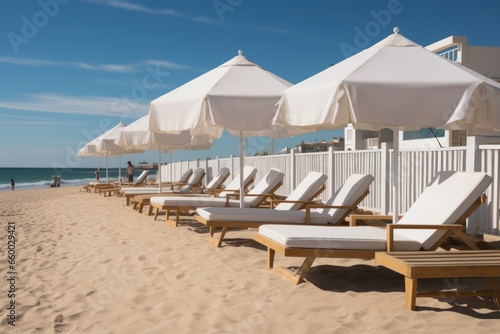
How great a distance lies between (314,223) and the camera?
6.62 meters

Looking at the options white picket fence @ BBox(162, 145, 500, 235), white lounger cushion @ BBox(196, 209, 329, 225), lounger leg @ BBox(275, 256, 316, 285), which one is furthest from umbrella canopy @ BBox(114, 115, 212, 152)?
lounger leg @ BBox(275, 256, 316, 285)

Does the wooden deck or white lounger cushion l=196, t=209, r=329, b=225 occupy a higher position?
white lounger cushion l=196, t=209, r=329, b=225

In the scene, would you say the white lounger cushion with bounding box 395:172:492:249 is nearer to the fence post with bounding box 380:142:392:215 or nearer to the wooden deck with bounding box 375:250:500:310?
the wooden deck with bounding box 375:250:500:310

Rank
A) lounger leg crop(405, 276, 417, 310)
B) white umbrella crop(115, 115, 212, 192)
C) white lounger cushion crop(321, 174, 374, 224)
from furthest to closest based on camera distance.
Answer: white umbrella crop(115, 115, 212, 192), white lounger cushion crop(321, 174, 374, 224), lounger leg crop(405, 276, 417, 310)

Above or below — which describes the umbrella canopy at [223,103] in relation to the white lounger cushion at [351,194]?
above

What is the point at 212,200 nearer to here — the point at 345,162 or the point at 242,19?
the point at 345,162

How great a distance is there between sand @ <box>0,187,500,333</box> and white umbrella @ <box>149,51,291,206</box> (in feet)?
5.57

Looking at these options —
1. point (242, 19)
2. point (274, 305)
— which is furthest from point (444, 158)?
point (242, 19)

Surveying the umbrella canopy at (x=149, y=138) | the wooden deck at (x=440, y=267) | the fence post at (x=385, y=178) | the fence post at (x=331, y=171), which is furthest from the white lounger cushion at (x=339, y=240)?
the umbrella canopy at (x=149, y=138)

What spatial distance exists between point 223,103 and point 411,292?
144 inches

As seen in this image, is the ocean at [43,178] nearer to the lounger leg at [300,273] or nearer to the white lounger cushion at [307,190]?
the white lounger cushion at [307,190]

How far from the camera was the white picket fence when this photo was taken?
703 cm

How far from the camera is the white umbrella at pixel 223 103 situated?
6.63 m

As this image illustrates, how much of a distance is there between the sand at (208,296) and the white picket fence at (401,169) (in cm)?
245
